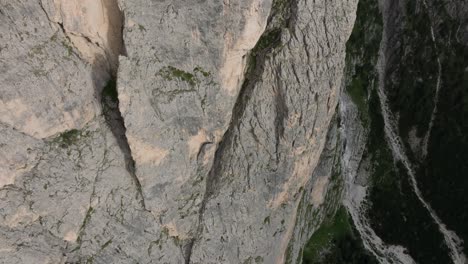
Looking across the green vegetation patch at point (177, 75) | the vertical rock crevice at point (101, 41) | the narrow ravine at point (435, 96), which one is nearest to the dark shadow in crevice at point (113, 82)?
the vertical rock crevice at point (101, 41)

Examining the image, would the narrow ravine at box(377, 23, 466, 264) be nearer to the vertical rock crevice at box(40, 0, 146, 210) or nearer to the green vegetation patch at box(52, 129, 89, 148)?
the vertical rock crevice at box(40, 0, 146, 210)

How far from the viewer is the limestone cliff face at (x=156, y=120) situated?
69.0 feet

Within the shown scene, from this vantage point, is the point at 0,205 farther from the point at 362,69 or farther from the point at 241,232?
the point at 362,69

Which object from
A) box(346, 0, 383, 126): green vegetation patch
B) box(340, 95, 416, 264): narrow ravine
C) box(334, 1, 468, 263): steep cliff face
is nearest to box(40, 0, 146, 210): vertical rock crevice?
box(340, 95, 416, 264): narrow ravine

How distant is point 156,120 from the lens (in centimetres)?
2375

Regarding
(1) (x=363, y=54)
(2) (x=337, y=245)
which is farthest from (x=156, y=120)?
(1) (x=363, y=54)

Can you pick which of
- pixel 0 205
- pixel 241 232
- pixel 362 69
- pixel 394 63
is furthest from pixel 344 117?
pixel 0 205

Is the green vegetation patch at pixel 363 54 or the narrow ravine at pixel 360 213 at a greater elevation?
the green vegetation patch at pixel 363 54

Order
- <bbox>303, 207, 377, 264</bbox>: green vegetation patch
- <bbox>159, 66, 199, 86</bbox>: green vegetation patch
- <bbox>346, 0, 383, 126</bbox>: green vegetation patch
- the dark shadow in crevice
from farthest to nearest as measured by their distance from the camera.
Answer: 1. <bbox>346, 0, 383, 126</bbox>: green vegetation patch
2. <bbox>303, 207, 377, 264</bbox>: green vegetation patch
3. <bbox>159, 66, 199, 86</bbox>: green vegetation patch
4. the dark shadow in crevice

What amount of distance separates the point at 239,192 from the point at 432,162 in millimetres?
36231

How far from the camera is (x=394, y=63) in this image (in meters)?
55.6

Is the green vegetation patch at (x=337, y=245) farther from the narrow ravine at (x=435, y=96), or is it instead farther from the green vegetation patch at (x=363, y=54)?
the narrow ravine at (x=435, y=96)

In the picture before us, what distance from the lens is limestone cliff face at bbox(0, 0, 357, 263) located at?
21031 mm

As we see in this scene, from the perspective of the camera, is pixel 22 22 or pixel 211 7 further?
pixel 211 7
